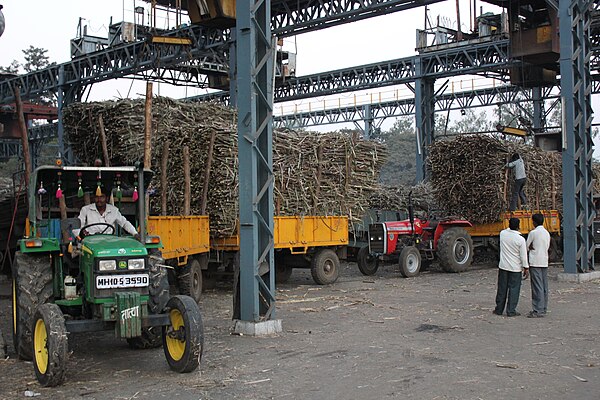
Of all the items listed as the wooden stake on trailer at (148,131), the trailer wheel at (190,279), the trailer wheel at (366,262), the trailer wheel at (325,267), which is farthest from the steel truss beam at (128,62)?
the wooden stake on trailer at (148,131)

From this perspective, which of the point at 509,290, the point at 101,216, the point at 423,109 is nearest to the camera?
the point at 101,216

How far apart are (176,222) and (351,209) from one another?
622cm

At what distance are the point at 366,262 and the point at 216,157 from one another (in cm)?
673

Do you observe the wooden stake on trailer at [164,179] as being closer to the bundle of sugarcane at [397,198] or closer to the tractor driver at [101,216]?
the tractor driver at [101,216]

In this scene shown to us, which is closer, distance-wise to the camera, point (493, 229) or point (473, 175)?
point (473, 175)

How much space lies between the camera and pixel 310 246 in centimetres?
1719

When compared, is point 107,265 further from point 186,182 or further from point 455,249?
point 455,249

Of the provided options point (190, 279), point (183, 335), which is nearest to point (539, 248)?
point (190, 279)

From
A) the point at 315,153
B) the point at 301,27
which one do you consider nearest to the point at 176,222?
the point at 315,153

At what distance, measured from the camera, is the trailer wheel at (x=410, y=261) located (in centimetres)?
1883

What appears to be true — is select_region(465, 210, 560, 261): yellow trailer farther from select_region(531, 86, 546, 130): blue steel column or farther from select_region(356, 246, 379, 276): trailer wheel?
select_region(531, 86, 546, 130): blue steel column

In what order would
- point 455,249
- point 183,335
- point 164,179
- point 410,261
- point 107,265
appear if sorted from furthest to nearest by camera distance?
point 455,249 < point 410,261 < point 164,179 < point 183,335 < point 107,265

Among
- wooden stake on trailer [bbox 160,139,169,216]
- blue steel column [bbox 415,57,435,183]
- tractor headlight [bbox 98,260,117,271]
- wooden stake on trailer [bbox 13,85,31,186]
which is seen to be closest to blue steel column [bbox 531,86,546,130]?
blue steel column [bbox 415,57,435,183]

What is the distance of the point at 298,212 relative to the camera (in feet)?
55.5
